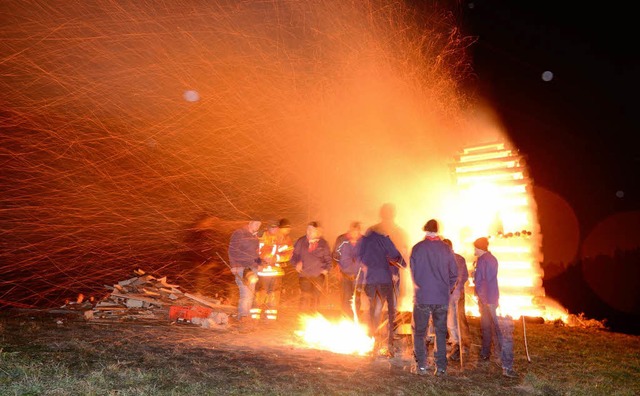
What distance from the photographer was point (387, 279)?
6.98m

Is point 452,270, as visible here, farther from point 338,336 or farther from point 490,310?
point 338,336

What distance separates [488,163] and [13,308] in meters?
12.3

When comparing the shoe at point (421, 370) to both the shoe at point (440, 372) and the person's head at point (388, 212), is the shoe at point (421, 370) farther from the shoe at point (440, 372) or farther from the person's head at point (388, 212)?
the person's head at point (388, 212)

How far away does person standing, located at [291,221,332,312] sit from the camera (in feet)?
28.4

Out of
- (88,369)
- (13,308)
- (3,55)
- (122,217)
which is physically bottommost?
(88,369)

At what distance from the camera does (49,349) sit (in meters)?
5.76

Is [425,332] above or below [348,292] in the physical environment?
below

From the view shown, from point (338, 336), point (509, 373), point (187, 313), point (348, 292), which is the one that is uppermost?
point (348, 292)

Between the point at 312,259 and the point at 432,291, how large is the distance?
320cm

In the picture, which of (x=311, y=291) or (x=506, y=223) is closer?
(x=311, y=291)

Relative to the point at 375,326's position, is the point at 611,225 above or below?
above

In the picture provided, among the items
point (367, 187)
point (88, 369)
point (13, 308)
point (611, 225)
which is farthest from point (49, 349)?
point (611, 225)

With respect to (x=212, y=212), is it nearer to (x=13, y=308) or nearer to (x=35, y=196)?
(x=35, y=196)

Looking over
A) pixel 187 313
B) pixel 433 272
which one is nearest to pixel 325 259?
pixel 187 313
